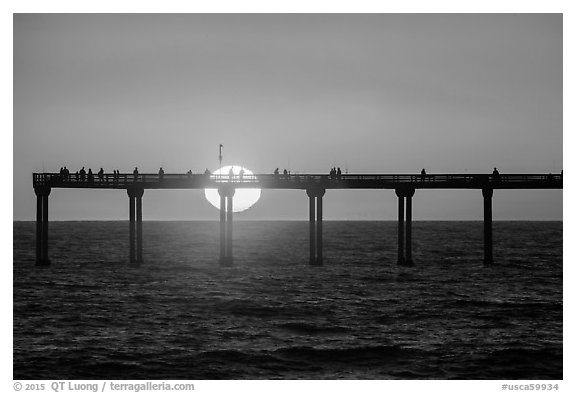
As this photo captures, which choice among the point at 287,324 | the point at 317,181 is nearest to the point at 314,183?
the point at 317,181

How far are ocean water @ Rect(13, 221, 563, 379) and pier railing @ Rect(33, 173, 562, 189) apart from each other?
646 cm

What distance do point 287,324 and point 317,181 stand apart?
1963 cm

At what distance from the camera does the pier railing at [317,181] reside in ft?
189

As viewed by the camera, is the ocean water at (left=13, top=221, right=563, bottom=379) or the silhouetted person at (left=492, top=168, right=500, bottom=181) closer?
the ocean water at (left=13, top=221, right=563, bottom=379)

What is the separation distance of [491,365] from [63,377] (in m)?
15.1

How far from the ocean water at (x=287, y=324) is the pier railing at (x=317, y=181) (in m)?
6.46

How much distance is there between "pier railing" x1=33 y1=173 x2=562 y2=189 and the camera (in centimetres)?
5750

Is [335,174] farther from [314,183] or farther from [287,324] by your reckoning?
[287,324]

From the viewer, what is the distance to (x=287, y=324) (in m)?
39.2

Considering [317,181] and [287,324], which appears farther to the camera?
[317,181]

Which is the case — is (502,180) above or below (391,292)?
above
